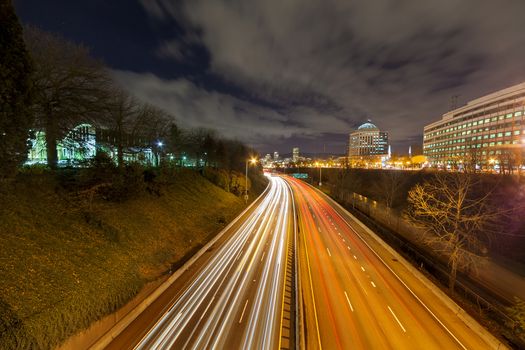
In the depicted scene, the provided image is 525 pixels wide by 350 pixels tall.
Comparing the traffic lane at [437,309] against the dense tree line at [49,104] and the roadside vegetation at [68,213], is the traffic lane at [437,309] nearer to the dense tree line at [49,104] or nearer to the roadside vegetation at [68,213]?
the roadside vegetation at [68,213]

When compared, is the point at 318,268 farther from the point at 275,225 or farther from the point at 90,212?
the point at 90,212

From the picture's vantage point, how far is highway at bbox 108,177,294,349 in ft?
32.8

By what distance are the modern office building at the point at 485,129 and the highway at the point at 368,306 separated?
62.5m

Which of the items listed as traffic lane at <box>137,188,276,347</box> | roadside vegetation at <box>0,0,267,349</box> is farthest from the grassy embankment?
traffic lane at <box>137,188,276,347</box>

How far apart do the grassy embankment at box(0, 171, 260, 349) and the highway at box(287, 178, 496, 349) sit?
10.5 m

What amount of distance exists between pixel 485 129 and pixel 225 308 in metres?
122

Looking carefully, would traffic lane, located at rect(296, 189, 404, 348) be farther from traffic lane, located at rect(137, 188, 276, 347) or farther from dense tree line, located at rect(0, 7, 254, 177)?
dense tree line, located at rect(0, 7, 254, 177)

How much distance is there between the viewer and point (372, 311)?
41.2ft

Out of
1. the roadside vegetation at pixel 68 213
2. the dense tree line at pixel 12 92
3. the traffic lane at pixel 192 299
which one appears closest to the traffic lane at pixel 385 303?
Result: the traffic lane at pixel 192 299

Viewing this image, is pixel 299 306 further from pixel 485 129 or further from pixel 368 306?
pixel 485 129

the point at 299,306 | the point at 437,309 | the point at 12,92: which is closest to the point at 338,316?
the point at 299,306

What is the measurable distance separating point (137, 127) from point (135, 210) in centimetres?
1286

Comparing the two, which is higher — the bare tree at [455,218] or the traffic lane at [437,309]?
the bare tree at [455,218]

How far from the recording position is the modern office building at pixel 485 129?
73562 mm
